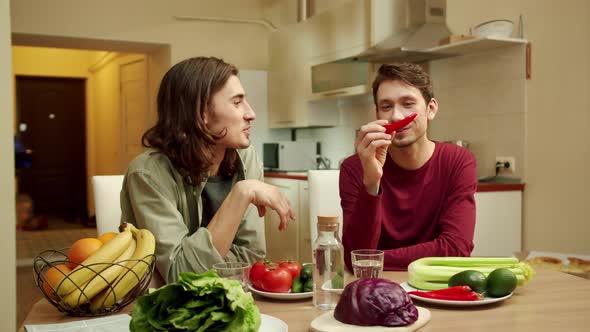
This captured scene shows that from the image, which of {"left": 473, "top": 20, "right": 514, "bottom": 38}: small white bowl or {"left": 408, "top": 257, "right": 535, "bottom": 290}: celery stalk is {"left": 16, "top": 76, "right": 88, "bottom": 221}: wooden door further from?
{"left": 408, "top": 257, "right": 535, "bottom": 290}: celery stalk

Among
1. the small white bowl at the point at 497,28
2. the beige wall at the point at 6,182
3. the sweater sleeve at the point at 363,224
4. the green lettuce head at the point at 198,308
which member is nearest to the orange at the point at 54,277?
the green lettuce head at the point at 198,308

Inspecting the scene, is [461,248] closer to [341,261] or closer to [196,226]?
[341,261]

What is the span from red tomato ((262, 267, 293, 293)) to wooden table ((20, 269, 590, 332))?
0.03 meters

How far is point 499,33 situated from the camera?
327 centimetres

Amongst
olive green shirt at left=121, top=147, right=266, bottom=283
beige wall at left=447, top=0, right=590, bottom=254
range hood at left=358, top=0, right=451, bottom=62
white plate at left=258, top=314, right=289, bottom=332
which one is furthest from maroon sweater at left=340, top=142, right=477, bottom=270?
range hood at left=358, top=0, right=451, bottom=62

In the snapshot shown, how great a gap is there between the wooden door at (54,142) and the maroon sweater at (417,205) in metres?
7.69

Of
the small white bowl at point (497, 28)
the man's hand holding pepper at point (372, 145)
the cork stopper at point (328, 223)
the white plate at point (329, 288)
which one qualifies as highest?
the small white bowl at point (497, 28)

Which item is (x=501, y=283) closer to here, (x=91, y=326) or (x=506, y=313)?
(x=506, y=313)

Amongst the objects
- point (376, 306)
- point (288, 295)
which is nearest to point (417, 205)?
point (288, 295)

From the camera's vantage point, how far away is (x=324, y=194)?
86.4 inches

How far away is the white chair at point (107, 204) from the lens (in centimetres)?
196

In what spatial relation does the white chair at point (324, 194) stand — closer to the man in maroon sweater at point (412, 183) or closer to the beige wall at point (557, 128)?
the man in maroon sweater at point (412, 183)

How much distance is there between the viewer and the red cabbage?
1.01 m

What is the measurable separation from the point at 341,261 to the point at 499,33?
8.21 ft
